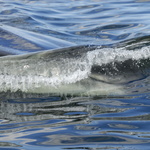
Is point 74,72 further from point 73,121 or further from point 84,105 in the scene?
point 73,121

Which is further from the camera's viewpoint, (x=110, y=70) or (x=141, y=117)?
(x=110, y=70)

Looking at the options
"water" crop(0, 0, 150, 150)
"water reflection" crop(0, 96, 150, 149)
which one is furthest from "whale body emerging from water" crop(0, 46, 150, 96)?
"water reflection" crop(0, 96, 150, 149)

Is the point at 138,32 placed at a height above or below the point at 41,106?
above

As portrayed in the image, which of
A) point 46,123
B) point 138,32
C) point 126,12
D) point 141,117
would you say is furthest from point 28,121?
point 126,12

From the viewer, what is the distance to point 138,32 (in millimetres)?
11273

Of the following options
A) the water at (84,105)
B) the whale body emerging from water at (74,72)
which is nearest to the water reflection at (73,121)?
the water at (84,105)

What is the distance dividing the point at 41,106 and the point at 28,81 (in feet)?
1.59

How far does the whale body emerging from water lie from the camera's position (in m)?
5.71

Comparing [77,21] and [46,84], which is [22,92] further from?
[77,21]

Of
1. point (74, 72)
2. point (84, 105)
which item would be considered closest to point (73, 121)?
point (84, 105)

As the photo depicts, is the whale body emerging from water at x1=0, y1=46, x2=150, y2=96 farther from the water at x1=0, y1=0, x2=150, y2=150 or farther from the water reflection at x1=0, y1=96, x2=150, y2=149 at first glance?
the water reflection at x1=0, y1=96, x2=150, y2=149

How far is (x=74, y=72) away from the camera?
5.73 m

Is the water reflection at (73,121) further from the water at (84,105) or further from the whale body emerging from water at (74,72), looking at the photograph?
the whale body emerging from water at (74,72)

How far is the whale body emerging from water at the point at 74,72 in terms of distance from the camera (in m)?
5.71
